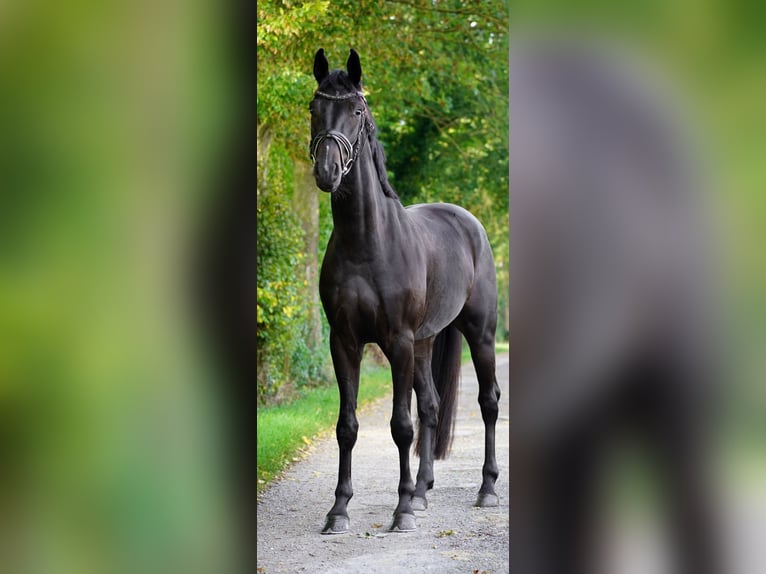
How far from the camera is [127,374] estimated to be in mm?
2742

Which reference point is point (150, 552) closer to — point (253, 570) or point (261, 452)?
point (253, 570)

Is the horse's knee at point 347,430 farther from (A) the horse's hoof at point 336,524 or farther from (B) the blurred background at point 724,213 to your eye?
(B) the blurred background at point 724,213

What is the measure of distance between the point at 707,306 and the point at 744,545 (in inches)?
27.0

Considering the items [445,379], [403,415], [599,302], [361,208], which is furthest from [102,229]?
[445,379]

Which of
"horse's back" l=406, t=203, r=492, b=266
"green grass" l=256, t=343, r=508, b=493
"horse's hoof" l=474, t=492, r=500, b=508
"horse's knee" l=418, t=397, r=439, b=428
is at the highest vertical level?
"horse's back" l=406, t=203, r=492, b=266

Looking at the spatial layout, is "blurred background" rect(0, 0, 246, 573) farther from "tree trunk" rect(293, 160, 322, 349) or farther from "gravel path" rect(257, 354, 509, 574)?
"tree trunk" rect(293, 160, 322, 349)

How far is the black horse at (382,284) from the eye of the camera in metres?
4.26

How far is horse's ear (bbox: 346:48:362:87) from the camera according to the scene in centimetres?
421

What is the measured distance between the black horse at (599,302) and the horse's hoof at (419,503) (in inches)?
99.5

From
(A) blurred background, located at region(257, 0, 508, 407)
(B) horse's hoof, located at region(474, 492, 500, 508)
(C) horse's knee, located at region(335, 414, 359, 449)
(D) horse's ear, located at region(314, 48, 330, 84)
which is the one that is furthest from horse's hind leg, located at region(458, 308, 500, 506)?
(A) blurred background, located at region(257, 0, 508, 407)

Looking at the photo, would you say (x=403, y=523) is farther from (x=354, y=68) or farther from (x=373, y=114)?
(x=373, y=114)

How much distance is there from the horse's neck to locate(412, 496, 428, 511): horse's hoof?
4.89ft

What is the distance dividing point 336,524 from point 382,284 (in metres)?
1.21

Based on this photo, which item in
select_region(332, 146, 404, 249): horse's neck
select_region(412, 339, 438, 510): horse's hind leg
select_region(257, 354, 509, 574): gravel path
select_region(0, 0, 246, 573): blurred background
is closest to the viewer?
select_region(0, 0, 246, 573): blurred background
